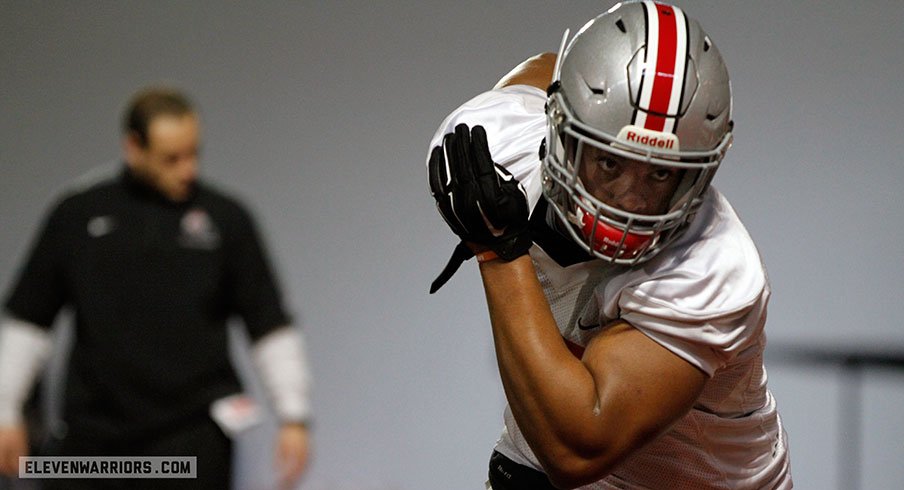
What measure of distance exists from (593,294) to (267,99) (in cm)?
222

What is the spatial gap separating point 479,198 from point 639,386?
296mm

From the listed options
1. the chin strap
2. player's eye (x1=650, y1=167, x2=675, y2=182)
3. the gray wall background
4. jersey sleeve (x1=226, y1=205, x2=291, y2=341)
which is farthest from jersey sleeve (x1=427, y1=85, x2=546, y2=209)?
→ the gray wall background

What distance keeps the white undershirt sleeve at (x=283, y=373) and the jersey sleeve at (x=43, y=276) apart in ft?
1.52

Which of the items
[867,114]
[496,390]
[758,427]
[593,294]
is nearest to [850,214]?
[867,114]

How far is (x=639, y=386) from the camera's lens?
1332 millimetres

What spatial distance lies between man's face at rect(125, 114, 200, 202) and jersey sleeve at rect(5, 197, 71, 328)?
0.21 metres

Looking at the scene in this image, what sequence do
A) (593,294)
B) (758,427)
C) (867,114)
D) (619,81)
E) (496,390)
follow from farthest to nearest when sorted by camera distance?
(496,390) → (867,114) → (758,427) → (593,294) → (619,81)

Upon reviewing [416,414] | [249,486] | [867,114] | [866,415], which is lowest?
→ [249,486]

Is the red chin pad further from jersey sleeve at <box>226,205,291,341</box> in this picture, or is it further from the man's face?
the man's face

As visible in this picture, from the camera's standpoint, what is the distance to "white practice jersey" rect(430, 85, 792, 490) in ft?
4.45

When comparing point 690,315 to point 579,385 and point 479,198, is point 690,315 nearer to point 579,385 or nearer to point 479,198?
point 579,385

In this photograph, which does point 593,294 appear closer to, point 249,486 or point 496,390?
point 496,390

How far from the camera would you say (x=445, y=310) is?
3.38 metres

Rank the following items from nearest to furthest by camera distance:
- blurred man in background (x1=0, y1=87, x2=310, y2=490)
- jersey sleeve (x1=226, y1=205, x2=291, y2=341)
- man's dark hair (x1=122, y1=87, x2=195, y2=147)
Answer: blurred man in background (x1=0, y1=87, x2=310, y2=490), jersey sleeve (x1=226, y1=205, x2=291, y2=341), man's dark hair (x1=122, y1=87, x2=195, y2=147)
